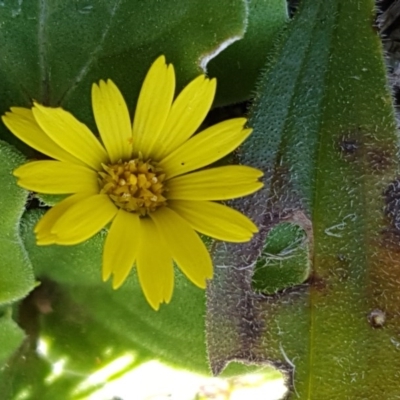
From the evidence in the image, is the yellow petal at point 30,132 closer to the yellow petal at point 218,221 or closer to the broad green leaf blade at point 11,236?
the broad green leaf blade at point 11,236

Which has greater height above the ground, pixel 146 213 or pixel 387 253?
pixel 146 213

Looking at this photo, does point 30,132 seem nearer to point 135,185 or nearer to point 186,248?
point 135,185

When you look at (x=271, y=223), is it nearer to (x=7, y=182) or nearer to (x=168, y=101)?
(x=168, y=101)

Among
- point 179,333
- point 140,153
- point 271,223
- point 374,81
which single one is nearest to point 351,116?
point 374,81

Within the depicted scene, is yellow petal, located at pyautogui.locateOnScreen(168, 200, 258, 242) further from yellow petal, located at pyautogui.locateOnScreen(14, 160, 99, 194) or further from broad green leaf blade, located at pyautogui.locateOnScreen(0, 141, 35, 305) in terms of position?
broad green leaf blade, located at pyautogui.locateOnScreen(0, 141, 35, 305)

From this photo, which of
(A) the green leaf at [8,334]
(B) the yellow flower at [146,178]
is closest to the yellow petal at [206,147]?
(B) the yellow flower at [146,178]

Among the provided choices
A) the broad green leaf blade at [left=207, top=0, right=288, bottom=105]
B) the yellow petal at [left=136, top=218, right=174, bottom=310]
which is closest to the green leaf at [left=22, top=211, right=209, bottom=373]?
the yellow petal at [left=136, top=218, right=174, bottom=310]
